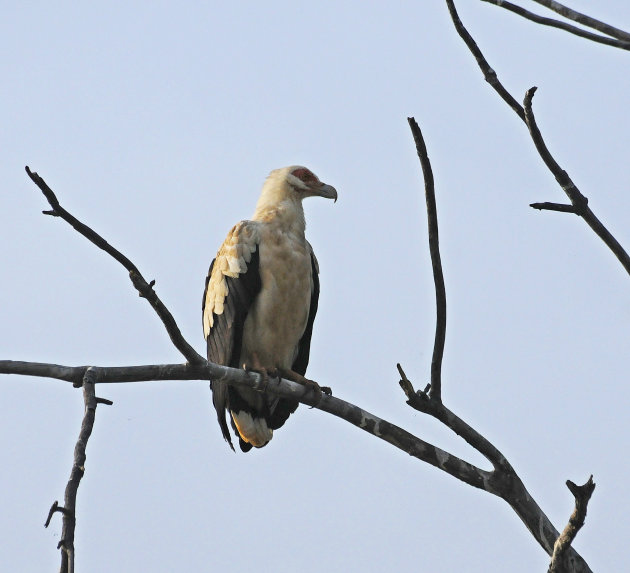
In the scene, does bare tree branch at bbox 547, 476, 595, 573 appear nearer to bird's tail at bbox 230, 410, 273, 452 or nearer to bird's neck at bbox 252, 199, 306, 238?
bird's tail at bbox 230, 410, 273, 452

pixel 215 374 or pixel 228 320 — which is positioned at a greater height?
pixel 228 320

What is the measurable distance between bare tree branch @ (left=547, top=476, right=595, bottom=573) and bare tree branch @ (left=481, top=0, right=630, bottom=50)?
63.6 inches

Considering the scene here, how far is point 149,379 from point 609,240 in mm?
1875

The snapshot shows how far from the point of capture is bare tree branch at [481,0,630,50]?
3.14 m

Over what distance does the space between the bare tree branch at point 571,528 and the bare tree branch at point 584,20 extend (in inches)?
64.6

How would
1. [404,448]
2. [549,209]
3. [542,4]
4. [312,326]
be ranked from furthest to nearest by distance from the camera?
[312,326], [404,448], [549,209], [542,4]

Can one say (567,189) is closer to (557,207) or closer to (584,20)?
(557,207)

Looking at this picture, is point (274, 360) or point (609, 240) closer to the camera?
point (609, 240)

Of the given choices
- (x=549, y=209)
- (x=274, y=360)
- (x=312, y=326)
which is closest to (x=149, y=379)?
(x=549, y=209)

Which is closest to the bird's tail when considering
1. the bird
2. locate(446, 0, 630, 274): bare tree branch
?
the bird

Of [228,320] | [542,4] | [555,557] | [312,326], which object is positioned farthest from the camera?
[312,326]

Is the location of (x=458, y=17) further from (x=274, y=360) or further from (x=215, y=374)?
(x=274, y=360)

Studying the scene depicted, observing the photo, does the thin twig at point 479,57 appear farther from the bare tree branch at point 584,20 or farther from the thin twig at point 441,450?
the thin twig at point 441,450

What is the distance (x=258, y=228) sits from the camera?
6.59 metres
